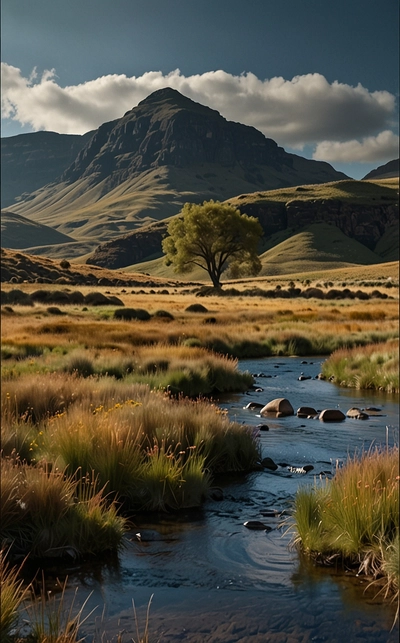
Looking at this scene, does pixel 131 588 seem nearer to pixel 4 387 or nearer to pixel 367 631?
pixel 367 631

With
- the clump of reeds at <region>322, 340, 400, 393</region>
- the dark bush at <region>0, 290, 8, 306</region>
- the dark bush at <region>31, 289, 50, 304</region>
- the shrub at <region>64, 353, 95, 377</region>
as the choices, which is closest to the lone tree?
the dark bush at <region>31, 289, 50, 304</region>

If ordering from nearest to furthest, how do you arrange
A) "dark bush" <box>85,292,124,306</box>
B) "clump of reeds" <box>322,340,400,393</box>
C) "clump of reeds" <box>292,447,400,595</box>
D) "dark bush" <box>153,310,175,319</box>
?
"clump of reeds" <box>292,447,400,595</box>, "clump of reeds" <box>322,340,400,393</box>, "dark bush" <box>153,310,175,319</box>, "dark bush" <box>85,292,124,306</box>

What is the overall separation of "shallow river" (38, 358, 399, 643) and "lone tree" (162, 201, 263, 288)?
A: 87886 millimetres

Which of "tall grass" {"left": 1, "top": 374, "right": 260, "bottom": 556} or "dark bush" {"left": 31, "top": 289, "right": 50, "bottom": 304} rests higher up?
"dark bush" {"left": 31, "top": 289, "right": 50, "bottom": 304}

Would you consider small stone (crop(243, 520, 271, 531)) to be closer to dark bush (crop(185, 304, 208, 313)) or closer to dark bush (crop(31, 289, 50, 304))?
dark bush (crop(185, 304, 208, 313))

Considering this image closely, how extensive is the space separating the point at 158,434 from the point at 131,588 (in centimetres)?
452

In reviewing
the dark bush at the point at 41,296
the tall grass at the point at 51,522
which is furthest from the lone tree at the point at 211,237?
the tall grass at the point at 51,522

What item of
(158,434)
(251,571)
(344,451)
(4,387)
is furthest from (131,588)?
(4,387)

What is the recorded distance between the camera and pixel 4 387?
593 inches

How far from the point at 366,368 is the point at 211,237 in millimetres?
76697

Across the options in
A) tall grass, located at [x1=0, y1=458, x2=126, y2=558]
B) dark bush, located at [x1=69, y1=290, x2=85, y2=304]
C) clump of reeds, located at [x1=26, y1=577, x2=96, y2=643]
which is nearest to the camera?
clump of reeds, located at [x1=26, y1=577, x2=96, y2=643]

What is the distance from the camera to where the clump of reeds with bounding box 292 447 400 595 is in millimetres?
7355

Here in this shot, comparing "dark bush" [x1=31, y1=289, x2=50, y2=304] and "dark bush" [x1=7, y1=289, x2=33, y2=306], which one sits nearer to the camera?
"dark bush" [x1=7, y1=289, x2=33, y2=306]

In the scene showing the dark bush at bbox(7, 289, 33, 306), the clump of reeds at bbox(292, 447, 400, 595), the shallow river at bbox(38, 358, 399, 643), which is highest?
the dark bush at bbox(7, 289, 33, 306)
